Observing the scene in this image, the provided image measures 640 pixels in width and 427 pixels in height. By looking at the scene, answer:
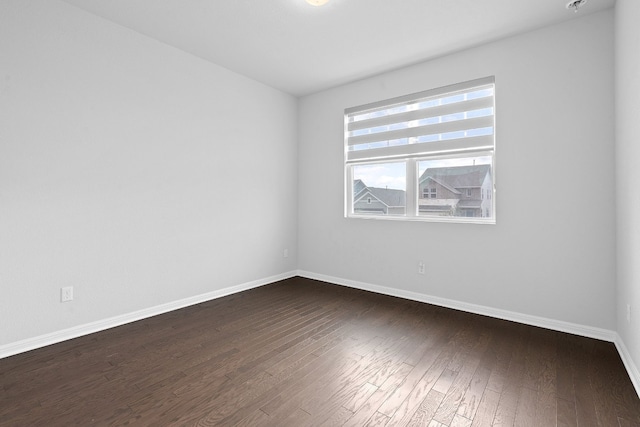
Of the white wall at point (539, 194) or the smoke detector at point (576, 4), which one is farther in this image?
the white wall at point (539, 194)

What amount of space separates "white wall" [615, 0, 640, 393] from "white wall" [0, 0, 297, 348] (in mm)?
3733

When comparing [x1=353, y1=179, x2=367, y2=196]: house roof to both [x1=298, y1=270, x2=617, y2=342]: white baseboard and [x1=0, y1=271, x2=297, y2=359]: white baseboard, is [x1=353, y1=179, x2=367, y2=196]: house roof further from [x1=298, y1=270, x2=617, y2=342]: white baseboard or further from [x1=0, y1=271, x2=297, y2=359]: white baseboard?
[x1=0, y1=271, x2=297, y2=359]: white baseboard

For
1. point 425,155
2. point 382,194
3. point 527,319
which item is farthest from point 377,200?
point 527,319

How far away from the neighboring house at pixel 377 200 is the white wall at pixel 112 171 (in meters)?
1.44

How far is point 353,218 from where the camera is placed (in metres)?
4.34

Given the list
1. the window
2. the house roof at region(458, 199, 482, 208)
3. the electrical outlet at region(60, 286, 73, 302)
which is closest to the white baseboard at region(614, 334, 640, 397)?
the window

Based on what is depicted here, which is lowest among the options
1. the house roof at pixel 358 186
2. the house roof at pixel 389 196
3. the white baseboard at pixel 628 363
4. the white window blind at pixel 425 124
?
the white baseboard at pixel 628 363

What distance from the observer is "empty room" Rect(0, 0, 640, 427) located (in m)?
1.97

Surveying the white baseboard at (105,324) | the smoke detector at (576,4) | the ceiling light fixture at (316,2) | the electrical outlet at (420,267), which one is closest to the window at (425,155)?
the electrical outlet at (420,267)

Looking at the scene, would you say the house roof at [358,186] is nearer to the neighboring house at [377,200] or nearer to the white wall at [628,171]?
the neighboring house at [377,200]

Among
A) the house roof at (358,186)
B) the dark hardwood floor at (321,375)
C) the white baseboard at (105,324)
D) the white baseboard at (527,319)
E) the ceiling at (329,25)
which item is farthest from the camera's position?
the house roof at (358,186)

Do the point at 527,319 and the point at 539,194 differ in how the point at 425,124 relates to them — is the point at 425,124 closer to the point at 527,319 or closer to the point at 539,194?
the point at 539,194

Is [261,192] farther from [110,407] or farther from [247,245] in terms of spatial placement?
[110,407]

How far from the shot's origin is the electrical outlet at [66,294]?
264 cm
